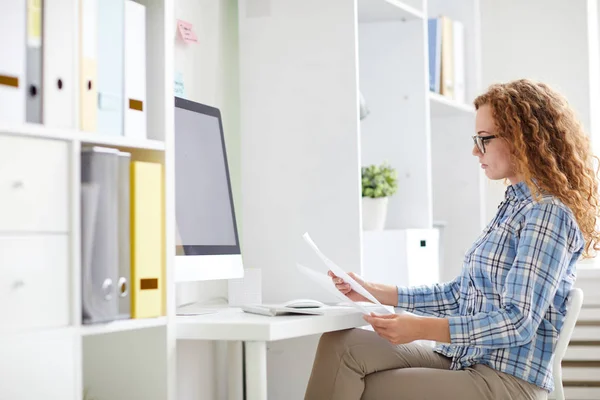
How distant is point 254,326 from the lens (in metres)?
1.71

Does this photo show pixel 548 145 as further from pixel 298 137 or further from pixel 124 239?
pixel 124 239

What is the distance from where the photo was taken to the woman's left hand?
6.07 feet

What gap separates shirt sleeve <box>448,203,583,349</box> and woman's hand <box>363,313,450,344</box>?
0.07ft

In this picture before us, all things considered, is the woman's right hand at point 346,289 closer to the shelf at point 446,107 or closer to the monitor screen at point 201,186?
the monitor screen at point 201,186

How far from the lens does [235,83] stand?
2570mm

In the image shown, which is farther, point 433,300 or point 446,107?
point 446,107

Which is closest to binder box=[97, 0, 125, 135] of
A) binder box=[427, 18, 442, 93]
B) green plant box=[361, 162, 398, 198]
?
green plant box=[361, 162, 398, 198]

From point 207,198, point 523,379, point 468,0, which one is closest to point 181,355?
point 207,198

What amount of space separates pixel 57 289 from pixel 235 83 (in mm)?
1242

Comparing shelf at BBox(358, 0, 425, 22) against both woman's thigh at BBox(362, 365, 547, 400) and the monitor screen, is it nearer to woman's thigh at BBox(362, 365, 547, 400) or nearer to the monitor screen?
the monitor screen

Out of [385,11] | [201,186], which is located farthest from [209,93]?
[385,11]

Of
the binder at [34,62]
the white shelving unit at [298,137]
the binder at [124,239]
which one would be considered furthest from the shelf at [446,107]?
the binder at [34,62]

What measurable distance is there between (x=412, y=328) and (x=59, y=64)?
941 millimetres

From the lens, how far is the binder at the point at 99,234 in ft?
5.00
